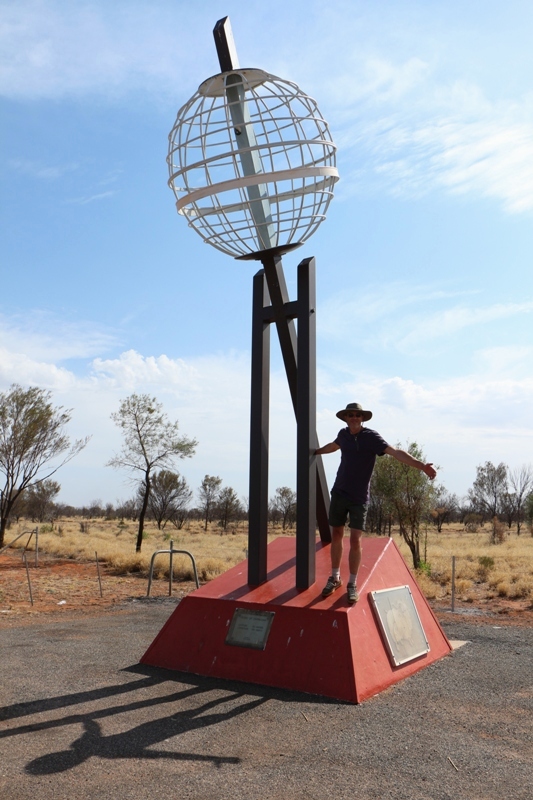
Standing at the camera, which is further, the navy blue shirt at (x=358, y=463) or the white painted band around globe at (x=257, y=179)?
the navy blue shirt at (x=358, y=463)

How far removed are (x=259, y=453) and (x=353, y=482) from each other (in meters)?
1.05

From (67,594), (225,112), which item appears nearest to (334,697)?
(225,112)

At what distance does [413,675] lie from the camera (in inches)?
234

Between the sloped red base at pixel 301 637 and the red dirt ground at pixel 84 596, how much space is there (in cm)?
384

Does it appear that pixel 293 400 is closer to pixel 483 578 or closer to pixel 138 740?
pixel 138 740

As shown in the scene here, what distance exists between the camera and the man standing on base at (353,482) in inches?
241

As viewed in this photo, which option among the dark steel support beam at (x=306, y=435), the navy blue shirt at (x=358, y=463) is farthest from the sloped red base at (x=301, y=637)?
the navy blue shirt at (x=358, y=463)

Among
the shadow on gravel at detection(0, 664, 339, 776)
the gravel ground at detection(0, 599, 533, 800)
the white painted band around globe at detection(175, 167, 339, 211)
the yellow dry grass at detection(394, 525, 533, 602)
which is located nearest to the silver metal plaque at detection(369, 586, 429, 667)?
the gravel ground at detection(0, 599, 533, 800)

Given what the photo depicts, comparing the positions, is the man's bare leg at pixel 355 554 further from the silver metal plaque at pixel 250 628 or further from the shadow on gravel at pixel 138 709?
the shadow on gravel at pixel 138 709

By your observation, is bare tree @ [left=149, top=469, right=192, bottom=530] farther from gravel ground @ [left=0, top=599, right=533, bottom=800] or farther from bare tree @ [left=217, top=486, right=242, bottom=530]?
gravel ground @ [left=0, top=599, right=533, bottom=800]

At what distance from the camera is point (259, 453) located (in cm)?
687

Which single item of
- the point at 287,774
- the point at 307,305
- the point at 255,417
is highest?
the point at 307,305

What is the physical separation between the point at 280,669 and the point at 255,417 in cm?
235

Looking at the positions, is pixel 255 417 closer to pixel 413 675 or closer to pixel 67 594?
pixel 413 675
